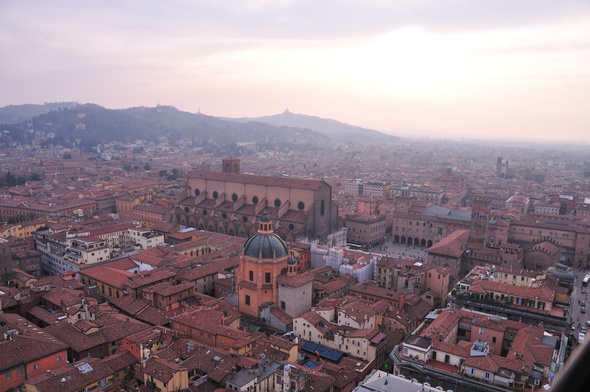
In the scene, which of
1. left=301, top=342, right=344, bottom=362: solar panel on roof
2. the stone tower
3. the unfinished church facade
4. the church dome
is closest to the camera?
left=301, top=342, right=344, bottom=362: solar panel on roof

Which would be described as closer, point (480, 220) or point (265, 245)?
point (265, 245)

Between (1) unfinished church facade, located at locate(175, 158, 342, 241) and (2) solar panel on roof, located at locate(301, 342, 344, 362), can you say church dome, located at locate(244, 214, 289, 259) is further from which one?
(1) unfinished church facade, located at locate(175, 158, 342, 241)

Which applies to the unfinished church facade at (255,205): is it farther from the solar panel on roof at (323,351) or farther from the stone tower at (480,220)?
the solar panel on roof at (323,351)

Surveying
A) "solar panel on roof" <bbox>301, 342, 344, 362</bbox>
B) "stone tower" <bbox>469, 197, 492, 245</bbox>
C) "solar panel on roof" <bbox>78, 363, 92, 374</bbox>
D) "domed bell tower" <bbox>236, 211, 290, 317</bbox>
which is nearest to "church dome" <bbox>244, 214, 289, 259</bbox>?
"domed bell tower" <bbox>236, 211, 290, 317</bbox>

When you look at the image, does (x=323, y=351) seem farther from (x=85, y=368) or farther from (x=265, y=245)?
(x=85, y=368)

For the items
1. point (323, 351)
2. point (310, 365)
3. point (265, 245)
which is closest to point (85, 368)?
point (310, 365)

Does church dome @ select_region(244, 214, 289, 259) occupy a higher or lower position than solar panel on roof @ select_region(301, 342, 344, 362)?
higher

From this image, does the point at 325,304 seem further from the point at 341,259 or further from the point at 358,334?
the point at 341,259
